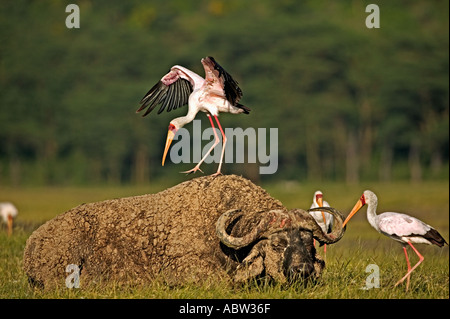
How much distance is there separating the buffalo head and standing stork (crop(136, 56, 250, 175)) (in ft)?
9.49

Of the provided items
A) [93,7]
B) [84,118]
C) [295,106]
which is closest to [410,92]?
[295,106]

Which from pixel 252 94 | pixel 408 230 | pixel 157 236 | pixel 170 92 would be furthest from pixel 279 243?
pixel 252 94

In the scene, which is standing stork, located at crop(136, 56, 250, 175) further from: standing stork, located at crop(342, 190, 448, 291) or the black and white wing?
standing stork, located at crop(342, 190, 448, 291)

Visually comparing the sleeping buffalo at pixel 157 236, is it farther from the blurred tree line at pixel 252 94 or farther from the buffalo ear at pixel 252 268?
the blurred tree line at pixel 252 94

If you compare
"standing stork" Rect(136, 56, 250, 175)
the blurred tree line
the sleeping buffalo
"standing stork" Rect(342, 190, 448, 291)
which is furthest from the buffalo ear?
the blurred tree line

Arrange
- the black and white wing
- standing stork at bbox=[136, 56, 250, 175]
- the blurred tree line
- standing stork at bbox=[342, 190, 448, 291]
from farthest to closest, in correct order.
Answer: the blurred tree line
the black and white wing
standing stork at bbox=[136, 56, 250, 175]
standing stork at bbox=[342, 190, 448, 291]

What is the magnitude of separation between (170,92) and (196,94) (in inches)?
24.1

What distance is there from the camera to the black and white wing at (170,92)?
12805mm

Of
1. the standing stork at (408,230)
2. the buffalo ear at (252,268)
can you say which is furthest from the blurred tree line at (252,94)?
the buffalo ear at (252,268)

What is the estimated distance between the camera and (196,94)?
41.6 ft

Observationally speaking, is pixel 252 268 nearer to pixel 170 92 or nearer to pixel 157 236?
pixel 157 236

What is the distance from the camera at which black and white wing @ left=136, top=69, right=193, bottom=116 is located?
12.8 metres

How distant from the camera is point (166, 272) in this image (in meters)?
10.2
